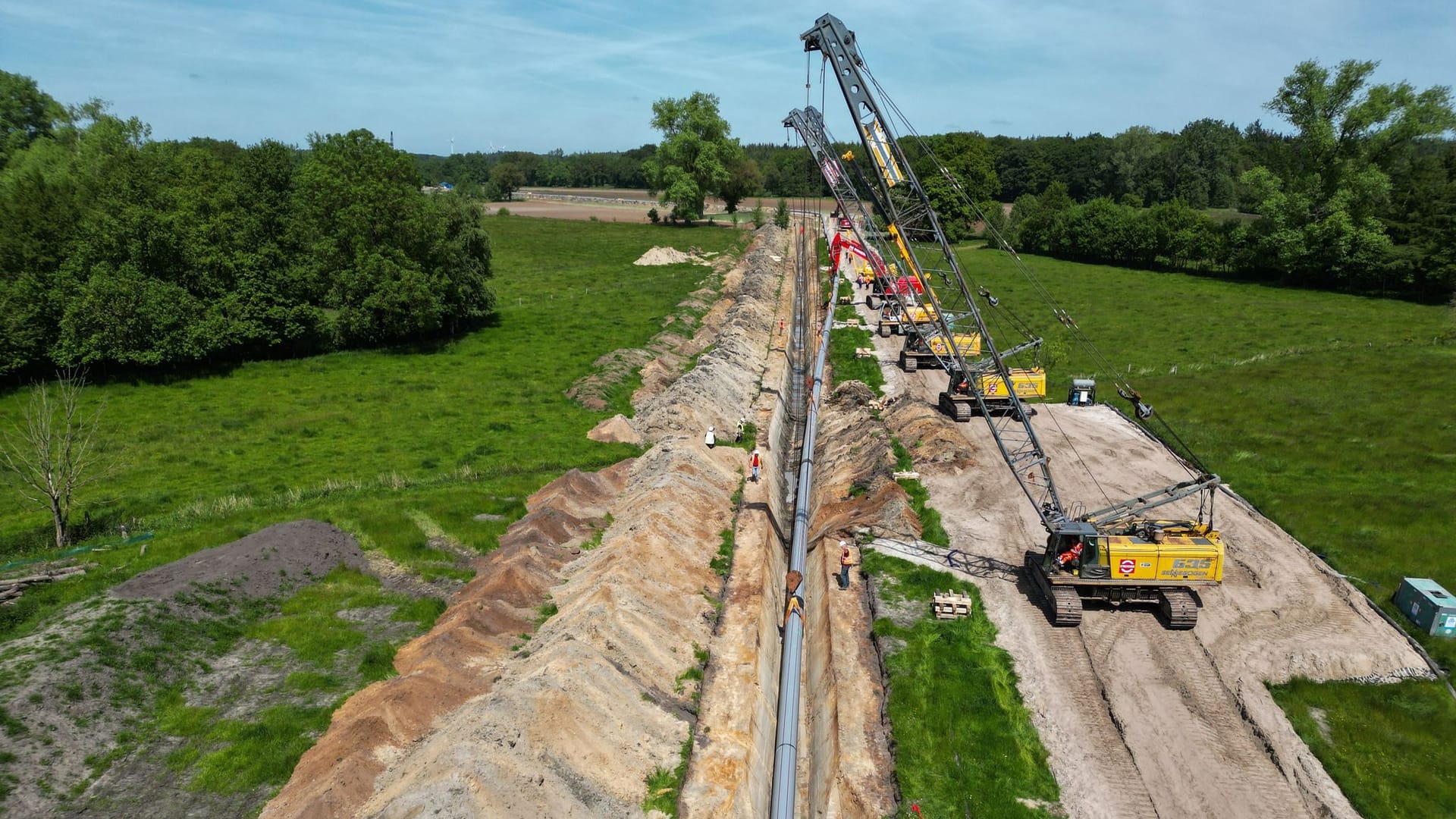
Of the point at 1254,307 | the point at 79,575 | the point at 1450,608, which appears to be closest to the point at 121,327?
the point at 79,575

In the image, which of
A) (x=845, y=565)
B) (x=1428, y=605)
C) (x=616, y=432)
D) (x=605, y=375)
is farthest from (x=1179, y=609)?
(x=605, y=375)

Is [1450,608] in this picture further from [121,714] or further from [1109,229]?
[1109,229]

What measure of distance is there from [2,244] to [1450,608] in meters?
61.0

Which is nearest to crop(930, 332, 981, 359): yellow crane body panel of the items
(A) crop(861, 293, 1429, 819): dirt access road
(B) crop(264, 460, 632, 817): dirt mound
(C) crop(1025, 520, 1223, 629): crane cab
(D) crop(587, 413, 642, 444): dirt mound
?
(A) crop(861, 293, 1429, 819): dirt access road

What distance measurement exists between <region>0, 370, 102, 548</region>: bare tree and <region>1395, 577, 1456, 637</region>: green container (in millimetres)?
39439

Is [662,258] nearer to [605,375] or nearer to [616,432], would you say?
[605,375]

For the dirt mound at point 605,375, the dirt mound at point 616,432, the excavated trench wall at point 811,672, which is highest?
the dirt mound at point 605,375

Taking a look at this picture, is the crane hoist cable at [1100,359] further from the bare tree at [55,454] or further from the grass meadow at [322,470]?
the bare tree at [55,454]

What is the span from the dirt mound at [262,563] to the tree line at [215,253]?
23.4 metres

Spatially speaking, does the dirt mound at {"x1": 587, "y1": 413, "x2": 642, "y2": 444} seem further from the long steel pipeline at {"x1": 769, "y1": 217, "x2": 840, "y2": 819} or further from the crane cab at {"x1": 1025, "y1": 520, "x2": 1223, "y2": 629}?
the crane cab at {"x1": 1025, "y1": 520, "x2": 1223, "y2": 629}

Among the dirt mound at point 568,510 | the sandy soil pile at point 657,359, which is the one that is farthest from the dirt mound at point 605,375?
→ the dirt mound at point 568,510

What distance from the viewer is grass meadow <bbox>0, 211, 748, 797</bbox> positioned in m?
19.1

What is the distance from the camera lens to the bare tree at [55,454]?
80.5ft

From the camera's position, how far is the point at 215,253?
43.2m
